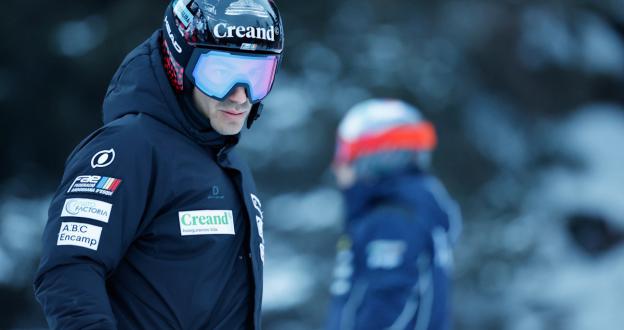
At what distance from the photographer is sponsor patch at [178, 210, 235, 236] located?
8.18ft

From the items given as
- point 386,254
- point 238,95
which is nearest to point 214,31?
point 238,95

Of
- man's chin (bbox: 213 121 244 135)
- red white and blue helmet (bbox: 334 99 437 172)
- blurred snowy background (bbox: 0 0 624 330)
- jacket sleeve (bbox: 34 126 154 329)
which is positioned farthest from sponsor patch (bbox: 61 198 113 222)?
blurred snowy background (bbox: 0 0 624 330)

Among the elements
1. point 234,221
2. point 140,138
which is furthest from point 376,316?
point 140,138

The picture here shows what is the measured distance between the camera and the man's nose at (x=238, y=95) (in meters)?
2.61

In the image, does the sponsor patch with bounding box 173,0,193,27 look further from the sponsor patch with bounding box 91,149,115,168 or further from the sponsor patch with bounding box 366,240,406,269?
the sponsor patch with bounding box 366,240,406,269

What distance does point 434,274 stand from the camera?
4332 millimetres

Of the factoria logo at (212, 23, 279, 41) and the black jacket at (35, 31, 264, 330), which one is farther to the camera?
the factoria logo at (212, 23, 279, 41)

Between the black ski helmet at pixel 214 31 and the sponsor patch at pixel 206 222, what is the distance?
326 mm

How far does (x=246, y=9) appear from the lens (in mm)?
2650

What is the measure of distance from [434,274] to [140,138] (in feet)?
7.01

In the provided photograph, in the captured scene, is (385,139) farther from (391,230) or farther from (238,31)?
(238,31)

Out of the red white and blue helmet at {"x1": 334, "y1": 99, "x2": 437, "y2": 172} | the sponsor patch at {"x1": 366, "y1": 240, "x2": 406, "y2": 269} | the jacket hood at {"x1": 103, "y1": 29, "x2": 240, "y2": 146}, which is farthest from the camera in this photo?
the red white and blue helmet at {"x1": 334, "y1": 99, "x2": 437, "y2": 172}

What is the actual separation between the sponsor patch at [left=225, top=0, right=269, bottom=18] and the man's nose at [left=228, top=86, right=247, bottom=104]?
0.19 meters

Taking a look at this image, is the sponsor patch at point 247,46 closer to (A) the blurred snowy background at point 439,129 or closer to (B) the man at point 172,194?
(B) the man at point 172,194
